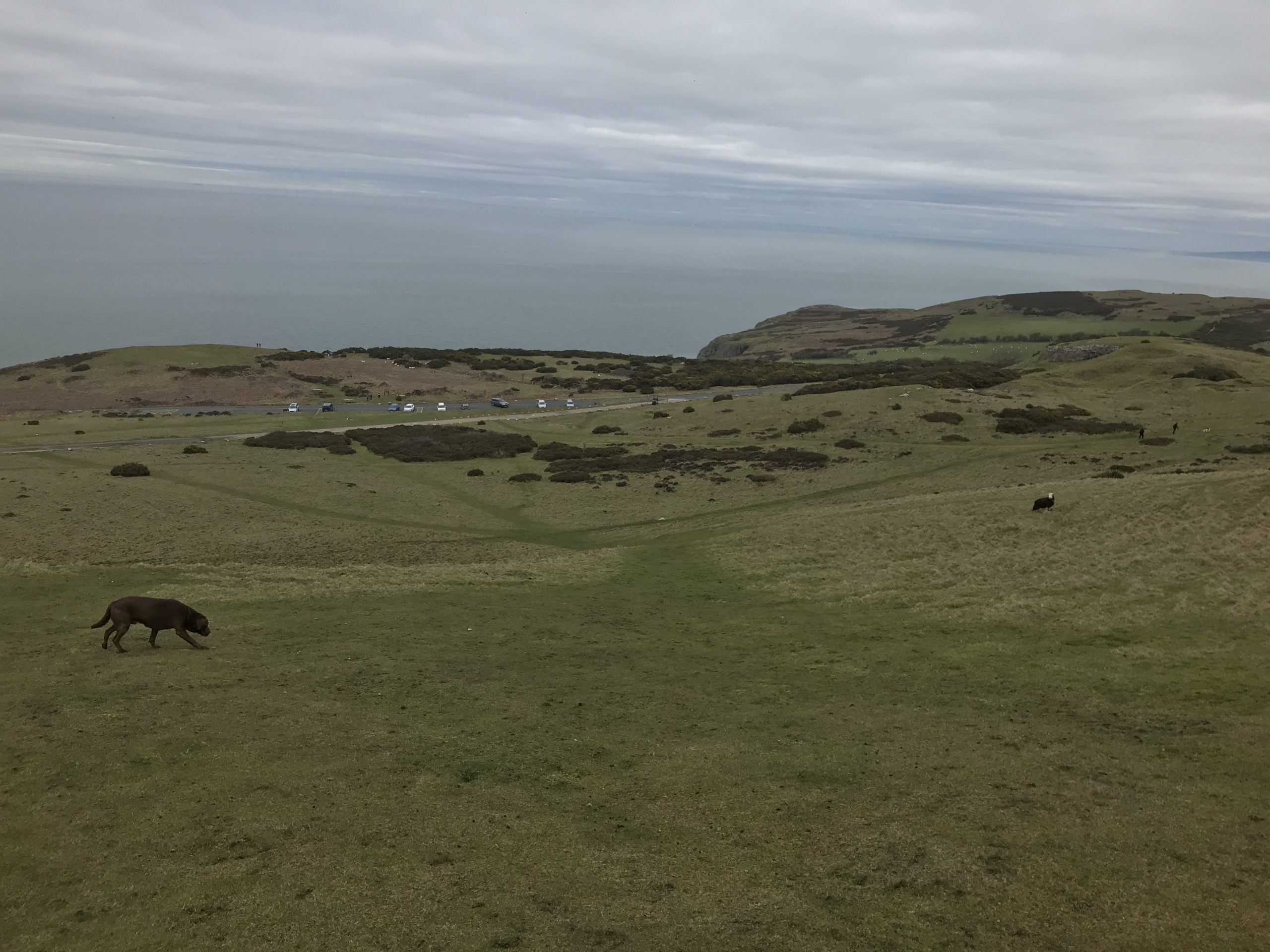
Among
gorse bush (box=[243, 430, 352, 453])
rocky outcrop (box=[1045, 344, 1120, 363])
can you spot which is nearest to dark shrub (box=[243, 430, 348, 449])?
gorse bush (box=[243, 430, 352, 453])

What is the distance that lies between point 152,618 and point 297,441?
51.6m

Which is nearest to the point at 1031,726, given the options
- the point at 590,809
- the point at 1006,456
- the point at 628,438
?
the point at 590,809

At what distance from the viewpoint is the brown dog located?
20688 millimetres

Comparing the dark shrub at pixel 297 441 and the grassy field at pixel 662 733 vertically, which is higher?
the dark shrub at pixel 297 441

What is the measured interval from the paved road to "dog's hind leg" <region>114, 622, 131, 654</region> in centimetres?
5143

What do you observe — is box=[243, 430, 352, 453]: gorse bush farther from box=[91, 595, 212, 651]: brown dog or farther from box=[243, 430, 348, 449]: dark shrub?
box=[91, 595, 212, 651]: brown dog

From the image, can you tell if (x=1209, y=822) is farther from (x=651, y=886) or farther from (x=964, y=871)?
(x=651, y=886)

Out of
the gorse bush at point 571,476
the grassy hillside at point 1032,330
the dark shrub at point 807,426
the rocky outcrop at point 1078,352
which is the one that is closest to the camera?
the gorse bush at point 571,476

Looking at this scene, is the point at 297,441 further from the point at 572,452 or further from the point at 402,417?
the point at 572,452

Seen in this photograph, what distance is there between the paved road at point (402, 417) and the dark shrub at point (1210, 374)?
41958 mm

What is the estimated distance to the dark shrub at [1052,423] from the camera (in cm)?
6375

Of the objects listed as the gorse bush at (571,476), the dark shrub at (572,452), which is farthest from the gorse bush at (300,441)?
the gorse bush at (571,476)

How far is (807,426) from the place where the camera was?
7094 centimetres

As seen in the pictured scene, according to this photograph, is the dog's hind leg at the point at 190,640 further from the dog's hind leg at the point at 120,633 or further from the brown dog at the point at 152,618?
the dog's hind leg at the point at 120,633
